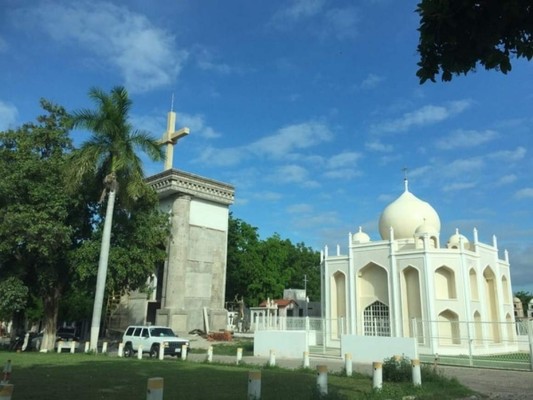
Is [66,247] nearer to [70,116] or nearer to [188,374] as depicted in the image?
[70,116]

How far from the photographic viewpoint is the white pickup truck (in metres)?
22.8

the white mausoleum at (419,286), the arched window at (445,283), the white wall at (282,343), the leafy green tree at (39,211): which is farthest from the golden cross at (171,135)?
the arched window at (445,283)

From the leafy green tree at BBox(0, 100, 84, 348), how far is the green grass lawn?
29.2 ft

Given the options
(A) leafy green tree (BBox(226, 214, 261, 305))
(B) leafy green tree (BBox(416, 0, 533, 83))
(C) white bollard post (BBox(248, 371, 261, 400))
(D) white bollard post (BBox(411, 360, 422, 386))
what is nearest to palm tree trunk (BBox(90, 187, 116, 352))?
(D) white bollard post (BBox(411, 360, 422, 386))

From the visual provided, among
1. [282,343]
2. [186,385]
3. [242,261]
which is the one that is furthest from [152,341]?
[242,261]

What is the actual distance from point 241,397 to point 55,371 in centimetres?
723

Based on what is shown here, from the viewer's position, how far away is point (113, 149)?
24.7m

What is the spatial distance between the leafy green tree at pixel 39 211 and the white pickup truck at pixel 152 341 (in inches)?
186

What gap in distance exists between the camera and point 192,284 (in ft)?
121

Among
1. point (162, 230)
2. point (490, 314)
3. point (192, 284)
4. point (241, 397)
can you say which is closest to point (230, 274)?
point (192, 284)

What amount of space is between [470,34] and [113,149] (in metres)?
21.5

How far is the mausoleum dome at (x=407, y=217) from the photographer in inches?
1350

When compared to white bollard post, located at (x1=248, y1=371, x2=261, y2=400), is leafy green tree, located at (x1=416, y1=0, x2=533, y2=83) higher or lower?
higher

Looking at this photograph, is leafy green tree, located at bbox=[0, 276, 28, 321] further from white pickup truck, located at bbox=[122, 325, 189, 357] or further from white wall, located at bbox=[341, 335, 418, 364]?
white wall, located at bbox=[341, 335, 418, 364]
